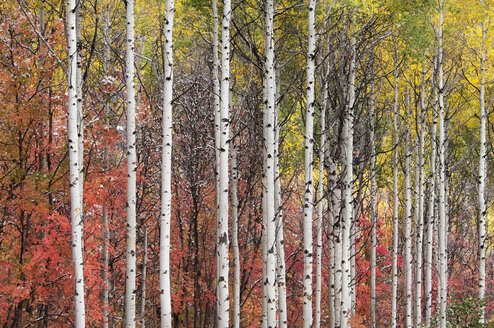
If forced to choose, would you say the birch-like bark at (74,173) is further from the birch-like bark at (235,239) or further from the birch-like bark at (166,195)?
the birch-like bark at (235,239)

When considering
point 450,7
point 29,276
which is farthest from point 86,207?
point 450,7

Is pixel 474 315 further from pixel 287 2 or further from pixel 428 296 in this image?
pixel 287 2

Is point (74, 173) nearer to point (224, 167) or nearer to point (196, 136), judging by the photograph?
point (224, 167)

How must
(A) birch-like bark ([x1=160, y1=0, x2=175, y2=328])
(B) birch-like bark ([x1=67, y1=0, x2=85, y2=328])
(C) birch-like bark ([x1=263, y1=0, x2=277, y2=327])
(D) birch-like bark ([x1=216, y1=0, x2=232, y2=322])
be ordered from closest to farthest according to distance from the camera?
(B) birch-like bark ([x1=67, y1=0, x2=85, y2=328]), (A) birch-like bark ([x1=160, y1=0, x2=175, y2=328]), (D) birch-like bark ([x1=216, y1=0, x2=232, y2=322]), (C) birch-like bark ([x1=263, y1=0, x2=277, y2=327])

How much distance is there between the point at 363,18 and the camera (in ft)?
32.2

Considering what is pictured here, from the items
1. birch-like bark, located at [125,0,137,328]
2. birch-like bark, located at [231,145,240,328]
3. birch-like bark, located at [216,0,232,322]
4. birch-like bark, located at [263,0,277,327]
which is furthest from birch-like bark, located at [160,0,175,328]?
birch-like bark, located at [231,145,240,328]

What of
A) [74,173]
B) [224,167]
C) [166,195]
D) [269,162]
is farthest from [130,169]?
[269,162]

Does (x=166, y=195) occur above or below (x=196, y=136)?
below

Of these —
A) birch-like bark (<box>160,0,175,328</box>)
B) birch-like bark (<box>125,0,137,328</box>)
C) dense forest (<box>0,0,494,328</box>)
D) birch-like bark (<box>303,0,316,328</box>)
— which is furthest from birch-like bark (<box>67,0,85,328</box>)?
birch-like bark (<box>303,0,316,328</box>)

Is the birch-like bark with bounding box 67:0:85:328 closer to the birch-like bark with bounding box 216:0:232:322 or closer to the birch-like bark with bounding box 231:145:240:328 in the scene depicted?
the birch-like bark with bounding box 216:0:232:322

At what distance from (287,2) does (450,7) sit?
3.84 meters

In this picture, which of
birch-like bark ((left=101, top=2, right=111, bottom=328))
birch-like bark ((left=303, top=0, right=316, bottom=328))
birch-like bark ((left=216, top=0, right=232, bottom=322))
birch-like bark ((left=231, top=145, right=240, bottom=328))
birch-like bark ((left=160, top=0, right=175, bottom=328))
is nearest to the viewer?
birch-like bark ((left=160, top=0, right=175, bottom=328))

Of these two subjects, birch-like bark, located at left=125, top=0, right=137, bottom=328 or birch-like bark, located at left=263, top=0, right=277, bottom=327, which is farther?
birch-like bark, located at left=263, top=0, right=277, bottom=327

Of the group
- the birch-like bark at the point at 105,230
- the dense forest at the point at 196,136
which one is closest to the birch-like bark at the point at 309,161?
the dense forest at the point at 196,136
